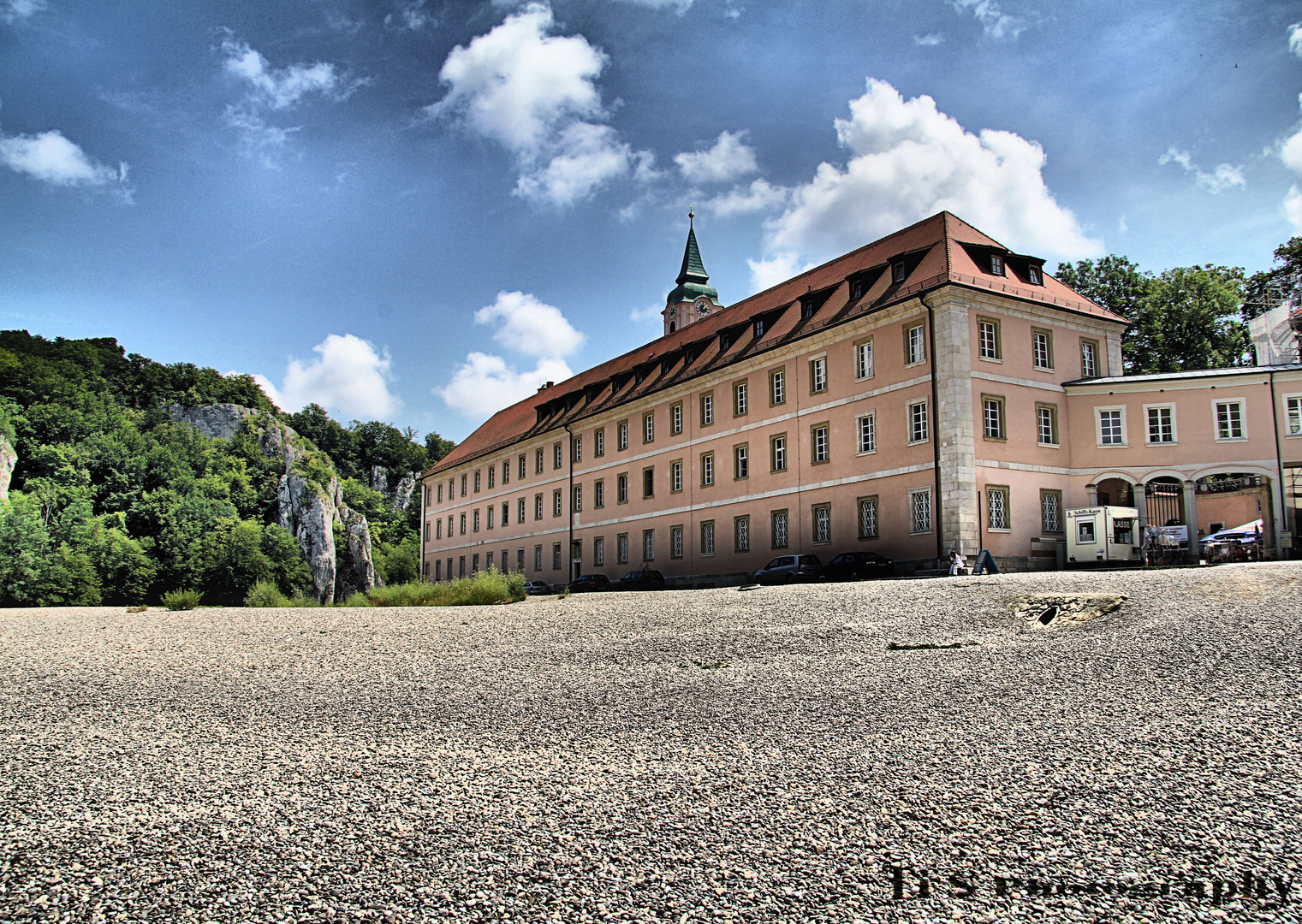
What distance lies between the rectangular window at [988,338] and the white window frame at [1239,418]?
265 inches

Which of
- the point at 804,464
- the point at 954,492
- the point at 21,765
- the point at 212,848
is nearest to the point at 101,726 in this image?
the point at 21,765

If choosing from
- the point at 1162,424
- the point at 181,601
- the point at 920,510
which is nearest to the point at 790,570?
the point at 920,510

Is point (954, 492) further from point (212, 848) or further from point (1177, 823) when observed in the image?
point (212, 848)

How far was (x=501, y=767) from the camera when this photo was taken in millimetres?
7730

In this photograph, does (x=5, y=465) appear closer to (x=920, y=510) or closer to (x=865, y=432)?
(x=865, y=432)

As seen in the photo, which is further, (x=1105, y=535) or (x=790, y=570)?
(x=790, y=570)

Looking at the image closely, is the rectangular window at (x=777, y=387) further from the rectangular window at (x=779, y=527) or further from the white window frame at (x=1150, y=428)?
the white window frame at (x=1150, y=428)

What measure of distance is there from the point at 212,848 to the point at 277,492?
84563mm

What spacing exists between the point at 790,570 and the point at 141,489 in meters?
55.2

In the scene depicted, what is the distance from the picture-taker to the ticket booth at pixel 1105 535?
2644 centimetres

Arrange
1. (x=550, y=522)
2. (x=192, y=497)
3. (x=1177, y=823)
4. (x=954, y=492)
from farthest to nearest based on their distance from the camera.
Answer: (x=192, y=497) < (x=550, y=522) < (x=954, y=492) < (x=1177, y=823)

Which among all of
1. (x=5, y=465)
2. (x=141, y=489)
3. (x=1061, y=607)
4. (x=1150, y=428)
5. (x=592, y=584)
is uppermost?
(x=5, y=465)

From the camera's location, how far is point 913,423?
1159 inches

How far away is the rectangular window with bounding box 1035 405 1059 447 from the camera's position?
29.7 meters
